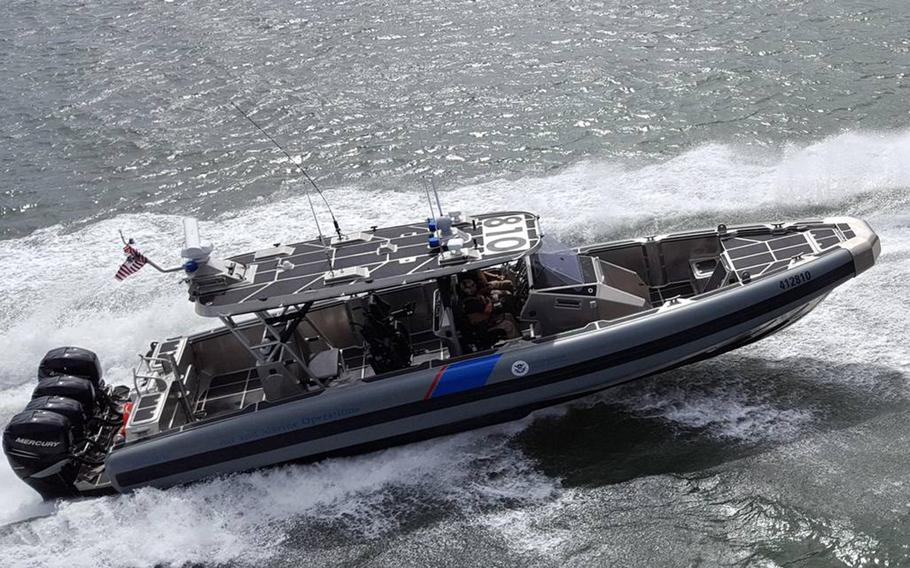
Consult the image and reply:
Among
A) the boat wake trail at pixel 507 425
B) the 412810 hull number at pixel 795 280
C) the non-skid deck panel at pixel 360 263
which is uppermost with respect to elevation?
the non-skid deck panel at pixel 360 263

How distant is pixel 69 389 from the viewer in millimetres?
9469

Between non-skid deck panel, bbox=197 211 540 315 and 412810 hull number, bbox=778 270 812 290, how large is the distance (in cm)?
261

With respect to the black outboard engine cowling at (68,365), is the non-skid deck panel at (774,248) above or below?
above

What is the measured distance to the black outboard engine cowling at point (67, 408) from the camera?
9.16m

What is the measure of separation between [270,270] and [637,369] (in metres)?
3.94

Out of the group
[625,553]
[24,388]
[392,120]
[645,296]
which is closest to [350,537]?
[625,553]

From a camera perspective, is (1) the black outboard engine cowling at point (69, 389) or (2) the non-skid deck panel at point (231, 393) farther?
(2) the non-skid deck panel at point (231, 393)

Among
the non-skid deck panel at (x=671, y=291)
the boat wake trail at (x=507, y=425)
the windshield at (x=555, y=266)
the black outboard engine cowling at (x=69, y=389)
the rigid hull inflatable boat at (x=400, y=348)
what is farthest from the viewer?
the non-skid deck panel at (x=671, y=291)

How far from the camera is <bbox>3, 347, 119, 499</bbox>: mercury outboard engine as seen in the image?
29.1 feet

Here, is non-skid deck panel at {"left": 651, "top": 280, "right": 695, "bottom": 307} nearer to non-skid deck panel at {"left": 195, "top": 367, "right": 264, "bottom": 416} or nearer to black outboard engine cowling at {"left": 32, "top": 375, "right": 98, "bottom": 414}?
non-skid deck panel at {"left": 195, "top": 367, "right": 264, "bottom": 416}

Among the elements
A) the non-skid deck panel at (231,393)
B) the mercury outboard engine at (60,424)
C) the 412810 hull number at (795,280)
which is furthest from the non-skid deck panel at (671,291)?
the mercury outboard engine at (60,424)

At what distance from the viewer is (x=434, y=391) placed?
9.03m

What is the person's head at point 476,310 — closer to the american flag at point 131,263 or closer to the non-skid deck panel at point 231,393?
the non-skid deck panel at point 231,393

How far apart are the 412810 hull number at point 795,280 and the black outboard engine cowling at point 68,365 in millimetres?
7504
